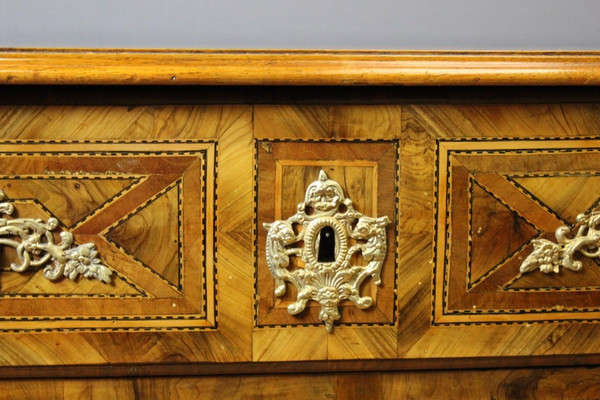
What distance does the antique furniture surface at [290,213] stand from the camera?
0.50 m

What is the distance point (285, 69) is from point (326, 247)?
158 mm

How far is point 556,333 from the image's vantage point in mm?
545

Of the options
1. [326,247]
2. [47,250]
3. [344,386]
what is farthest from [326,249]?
[47,250]

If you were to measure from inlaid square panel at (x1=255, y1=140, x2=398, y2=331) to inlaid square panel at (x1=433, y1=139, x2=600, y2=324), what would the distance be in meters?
0.05

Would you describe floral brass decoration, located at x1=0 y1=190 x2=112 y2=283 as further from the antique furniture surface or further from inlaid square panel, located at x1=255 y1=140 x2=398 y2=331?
inlaid square panel, located at x1=255 y1=140 x2=398 y2=331

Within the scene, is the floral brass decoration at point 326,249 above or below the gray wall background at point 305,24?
below

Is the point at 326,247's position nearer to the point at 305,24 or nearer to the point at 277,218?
the point at 277,218

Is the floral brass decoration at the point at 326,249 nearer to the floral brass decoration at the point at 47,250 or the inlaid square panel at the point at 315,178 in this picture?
the inlaid square panel at the point at 315,178

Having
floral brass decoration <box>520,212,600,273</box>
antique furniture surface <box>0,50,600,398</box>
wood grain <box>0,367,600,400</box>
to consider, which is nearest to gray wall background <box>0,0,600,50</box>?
antique furniture surface <box>0,50,600,398</box>

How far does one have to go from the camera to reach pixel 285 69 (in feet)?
1.55

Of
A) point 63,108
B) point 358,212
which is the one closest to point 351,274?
point 358,212

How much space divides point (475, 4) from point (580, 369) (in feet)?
1.26

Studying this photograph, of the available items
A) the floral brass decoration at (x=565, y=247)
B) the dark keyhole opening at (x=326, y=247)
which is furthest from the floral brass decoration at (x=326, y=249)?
the floral brass decoration at (x=565, y=247)

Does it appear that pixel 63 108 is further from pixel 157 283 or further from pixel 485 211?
pixel 485 211
